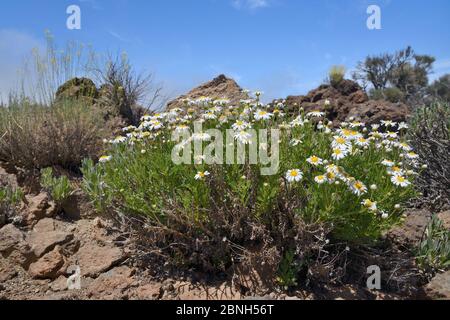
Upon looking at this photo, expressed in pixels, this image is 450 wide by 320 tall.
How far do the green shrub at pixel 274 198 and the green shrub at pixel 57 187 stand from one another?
112cm

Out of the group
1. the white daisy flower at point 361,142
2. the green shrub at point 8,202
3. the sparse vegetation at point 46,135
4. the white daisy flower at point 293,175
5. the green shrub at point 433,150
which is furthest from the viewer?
the sparse vegetation at point 46,135

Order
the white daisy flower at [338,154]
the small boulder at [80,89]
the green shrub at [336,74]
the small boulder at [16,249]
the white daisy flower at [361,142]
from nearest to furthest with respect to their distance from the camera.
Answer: the white daisy flower at [338,154] → the white daisy flower at [361,142] → the small boulder at [16,249] → the small boulder at [80,89] → the green shrub at [336,74]

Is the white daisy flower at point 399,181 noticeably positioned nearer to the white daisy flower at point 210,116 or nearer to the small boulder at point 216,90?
the white daisy flower at point 210,116

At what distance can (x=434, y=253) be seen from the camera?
12.2 ft

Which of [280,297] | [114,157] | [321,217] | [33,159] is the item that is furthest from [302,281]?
[33,159]

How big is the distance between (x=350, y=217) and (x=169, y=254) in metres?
1.62

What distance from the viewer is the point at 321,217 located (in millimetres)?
3352

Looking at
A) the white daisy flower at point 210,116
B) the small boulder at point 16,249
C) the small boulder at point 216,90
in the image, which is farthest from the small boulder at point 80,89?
the white daisy flower at point 210,116

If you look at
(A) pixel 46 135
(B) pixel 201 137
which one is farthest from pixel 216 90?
(B) pixel 201 137

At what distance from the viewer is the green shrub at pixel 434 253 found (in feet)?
12.1

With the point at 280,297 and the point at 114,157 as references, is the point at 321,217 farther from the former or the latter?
the point at 114,157

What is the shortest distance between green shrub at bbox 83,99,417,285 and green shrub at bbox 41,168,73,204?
1.12 meters

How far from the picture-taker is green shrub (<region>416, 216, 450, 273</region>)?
12.1ft
